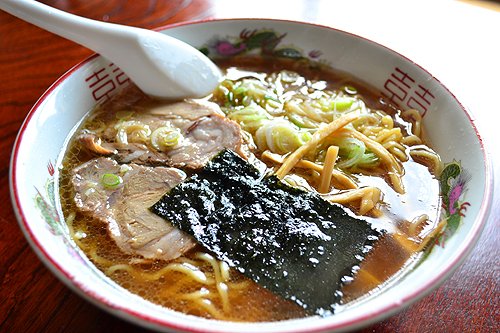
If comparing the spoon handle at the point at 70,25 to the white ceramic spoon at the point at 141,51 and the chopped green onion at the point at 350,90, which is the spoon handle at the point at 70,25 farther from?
the chopped green onion at the point at 350,90

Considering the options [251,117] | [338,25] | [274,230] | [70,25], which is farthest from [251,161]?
[338,25]

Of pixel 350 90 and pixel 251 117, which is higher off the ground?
pixel 350 90

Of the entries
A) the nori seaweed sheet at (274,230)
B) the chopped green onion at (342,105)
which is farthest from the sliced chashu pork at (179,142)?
the chopped green onion at (342,105)

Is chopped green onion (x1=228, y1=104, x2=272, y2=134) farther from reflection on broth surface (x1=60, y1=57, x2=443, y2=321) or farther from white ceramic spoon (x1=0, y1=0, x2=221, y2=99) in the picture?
white ceramic spoon (x1=0, y1=0, x2=221, y2=99)

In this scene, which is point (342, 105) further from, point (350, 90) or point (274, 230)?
point (274, 230)

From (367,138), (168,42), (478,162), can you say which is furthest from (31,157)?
(478,162)

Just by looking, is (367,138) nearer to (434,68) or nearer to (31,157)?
(434,68)
